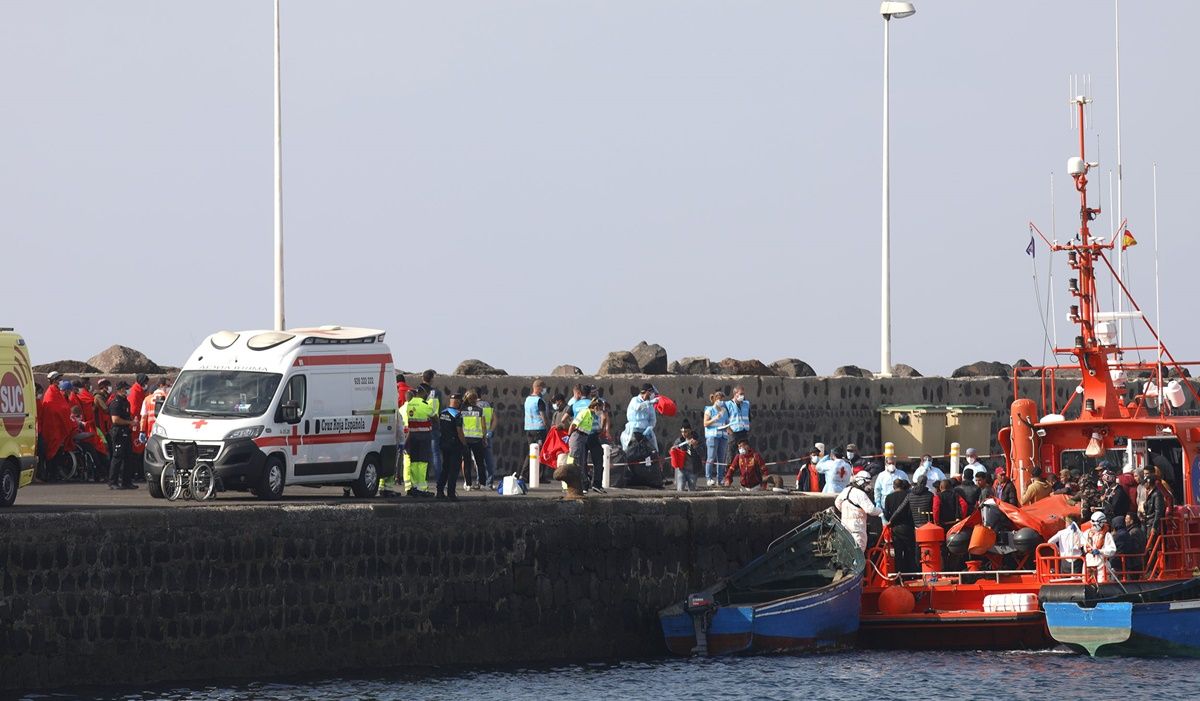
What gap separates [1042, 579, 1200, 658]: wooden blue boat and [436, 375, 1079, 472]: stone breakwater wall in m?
9.88

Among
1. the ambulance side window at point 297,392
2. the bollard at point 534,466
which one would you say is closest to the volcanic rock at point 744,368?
the bollard at point 534,466

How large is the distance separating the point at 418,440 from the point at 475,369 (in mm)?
7199

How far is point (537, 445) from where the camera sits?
84.9 feet

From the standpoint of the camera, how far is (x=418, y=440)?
22.9 m

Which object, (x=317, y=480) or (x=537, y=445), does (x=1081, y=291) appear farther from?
(x=317, y=480)

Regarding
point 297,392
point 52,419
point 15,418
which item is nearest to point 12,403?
point 15,418

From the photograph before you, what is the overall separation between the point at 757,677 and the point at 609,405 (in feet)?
31.5

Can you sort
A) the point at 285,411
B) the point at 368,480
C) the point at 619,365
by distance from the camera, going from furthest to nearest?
the point at 619,365, the point at 368,480, the point at 285,411

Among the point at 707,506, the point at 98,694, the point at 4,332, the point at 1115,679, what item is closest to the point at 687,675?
the point at 707,506

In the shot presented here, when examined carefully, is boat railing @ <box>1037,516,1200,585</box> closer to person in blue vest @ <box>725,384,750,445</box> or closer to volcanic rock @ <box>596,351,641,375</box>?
person in blue vest @ <box>725,384,750,445</box>

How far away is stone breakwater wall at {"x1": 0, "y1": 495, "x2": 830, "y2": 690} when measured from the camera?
17500mm

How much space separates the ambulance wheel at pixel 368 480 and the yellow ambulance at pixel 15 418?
3.89 meters

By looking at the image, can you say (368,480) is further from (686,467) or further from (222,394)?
(686,467)

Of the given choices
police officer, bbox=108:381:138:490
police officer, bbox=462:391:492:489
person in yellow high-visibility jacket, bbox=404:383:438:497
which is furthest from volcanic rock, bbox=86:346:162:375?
person in yellow high-visibility jacket, bbox=404:383:438:497
